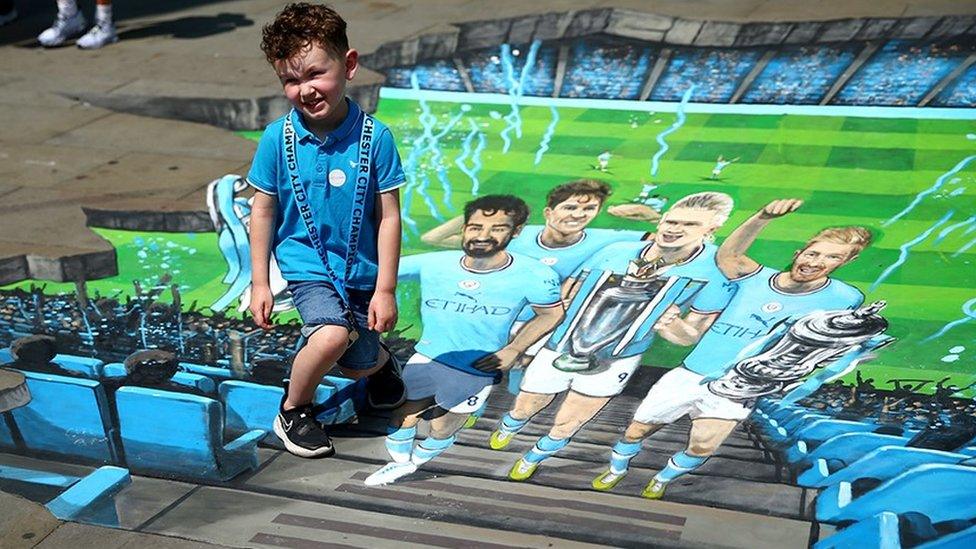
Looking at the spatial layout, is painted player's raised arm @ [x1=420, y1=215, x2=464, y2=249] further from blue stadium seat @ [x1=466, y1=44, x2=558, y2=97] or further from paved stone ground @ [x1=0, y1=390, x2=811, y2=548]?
blue stadium seat @ [x1=466, y1=44, x2=558, y2=97]

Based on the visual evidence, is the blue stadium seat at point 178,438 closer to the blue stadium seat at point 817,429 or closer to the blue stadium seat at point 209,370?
the blue stadium seat at point 209,370

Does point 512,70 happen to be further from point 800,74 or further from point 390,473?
point 390,473

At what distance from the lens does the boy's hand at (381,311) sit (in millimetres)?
3467

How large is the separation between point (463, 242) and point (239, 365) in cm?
119

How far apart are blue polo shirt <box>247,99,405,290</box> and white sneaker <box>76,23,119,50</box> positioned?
5519mm

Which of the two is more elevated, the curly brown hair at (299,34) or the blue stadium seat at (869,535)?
the curly brown hair at (299,34)

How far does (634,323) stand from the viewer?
14.2ft

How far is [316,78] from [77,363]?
5.54 ft

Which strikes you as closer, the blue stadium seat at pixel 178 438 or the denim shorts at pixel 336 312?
the denim shorts at pixel 336 312

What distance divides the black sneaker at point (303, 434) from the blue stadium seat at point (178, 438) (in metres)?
0.13

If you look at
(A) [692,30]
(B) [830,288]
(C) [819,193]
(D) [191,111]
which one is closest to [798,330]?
(B) [830,288]

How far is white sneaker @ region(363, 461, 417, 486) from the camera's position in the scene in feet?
11.5

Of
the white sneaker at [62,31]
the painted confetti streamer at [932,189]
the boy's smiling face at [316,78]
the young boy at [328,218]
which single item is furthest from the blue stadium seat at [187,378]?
the white sneaker at [62,31]

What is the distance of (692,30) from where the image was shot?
290 inches
